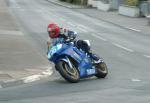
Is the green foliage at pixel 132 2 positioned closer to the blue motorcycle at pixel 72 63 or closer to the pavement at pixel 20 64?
the pavement at pixel 20 64

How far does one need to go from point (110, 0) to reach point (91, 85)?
144ft

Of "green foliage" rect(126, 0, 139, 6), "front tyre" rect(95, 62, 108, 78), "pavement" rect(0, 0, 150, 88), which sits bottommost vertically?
"green foliage" rect(126, 0, 139, 6)

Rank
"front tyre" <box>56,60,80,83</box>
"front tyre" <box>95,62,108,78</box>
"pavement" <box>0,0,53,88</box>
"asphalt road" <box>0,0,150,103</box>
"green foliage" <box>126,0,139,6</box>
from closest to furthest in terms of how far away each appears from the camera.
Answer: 1. "asphalt road" <box>0,0,150,103</box>
2. "front tyre" <box>56,60,80,83</box>
3. "pavement" <box>0,0,53,88</box>
4. "front tyre" <box>95,62,108,78</box>
5. "green foliage" <box>126,0,139,6</box>

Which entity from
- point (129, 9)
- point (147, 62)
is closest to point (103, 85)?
point (147, 62)

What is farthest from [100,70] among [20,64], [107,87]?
[20,64]

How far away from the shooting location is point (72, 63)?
1344 centimetres

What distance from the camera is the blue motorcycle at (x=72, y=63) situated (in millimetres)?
13094

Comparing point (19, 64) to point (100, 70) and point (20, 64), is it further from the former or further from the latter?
point (100, 70)

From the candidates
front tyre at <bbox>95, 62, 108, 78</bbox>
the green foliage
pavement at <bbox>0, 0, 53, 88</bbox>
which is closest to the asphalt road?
front tyre at <bbox>95, 62, 108, 78</bbox>

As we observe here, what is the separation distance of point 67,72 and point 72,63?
411mm

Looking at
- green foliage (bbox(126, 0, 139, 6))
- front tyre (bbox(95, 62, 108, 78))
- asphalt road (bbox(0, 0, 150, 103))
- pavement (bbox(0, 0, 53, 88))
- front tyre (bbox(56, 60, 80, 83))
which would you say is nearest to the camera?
asphalt road (bbox(0, 0, 150, 103))

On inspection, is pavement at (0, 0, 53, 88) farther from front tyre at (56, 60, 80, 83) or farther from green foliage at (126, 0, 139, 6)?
green foliage at (126, 0, 139, 6)

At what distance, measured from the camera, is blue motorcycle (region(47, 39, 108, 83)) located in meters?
13.1

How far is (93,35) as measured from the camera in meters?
28.6
